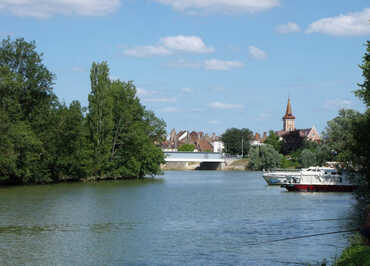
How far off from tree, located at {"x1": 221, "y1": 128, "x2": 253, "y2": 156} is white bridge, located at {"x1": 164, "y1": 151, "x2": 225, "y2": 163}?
20.4m

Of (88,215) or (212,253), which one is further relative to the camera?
(88,215)

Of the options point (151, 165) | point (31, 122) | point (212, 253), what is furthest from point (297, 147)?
point (212, 253)

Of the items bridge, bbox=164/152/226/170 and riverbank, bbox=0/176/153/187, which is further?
bridge, bbox=164/152/226/170

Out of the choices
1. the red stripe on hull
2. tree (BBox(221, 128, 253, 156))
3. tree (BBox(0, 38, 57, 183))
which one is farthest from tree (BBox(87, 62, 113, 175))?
tree (BBox(221, 128, 253, 156))

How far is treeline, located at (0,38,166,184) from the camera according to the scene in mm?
61250

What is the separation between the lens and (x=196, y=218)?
3462 centimetres

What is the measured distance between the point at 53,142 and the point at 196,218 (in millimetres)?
36824

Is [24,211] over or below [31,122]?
below

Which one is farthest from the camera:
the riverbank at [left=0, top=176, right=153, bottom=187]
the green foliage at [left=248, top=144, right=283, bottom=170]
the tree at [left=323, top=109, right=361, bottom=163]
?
the green foliage at [left=248, top=144, right=283, bottom=170]

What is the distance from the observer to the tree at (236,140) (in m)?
164

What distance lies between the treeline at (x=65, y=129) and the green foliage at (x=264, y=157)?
137ft

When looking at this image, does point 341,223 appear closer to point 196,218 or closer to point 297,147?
point 196,218

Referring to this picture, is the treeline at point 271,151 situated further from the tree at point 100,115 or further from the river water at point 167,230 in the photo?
the river water at point 167,230

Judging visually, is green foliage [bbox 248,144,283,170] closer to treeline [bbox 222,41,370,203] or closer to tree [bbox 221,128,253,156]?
treeline [bbox 222,41,370,203]
